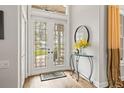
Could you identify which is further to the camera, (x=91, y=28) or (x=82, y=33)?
(x=82, y=33)

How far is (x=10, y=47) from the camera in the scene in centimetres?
171

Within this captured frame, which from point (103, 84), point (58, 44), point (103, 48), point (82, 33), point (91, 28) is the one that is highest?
point (91, 28)

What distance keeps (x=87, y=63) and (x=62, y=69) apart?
5.34 feet

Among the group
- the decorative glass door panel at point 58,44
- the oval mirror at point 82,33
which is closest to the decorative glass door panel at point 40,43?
the decorative glass door panel at point 58,44

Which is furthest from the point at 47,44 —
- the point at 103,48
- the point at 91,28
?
the point at 103,48

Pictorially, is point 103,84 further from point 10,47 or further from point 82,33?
point 10,47

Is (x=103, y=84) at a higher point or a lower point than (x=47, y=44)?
lower

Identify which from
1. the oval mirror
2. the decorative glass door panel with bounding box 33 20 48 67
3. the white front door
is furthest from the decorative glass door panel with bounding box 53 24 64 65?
the oval mirror

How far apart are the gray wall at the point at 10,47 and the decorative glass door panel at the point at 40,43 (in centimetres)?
294

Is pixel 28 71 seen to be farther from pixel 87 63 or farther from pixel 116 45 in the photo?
pixel 116 45

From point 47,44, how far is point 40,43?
30 centimetres

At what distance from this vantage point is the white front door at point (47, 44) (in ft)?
15.3

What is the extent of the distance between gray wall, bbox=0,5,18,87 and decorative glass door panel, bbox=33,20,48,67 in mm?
2941

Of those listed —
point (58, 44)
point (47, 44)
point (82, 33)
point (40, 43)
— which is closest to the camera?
point (82, 33)
